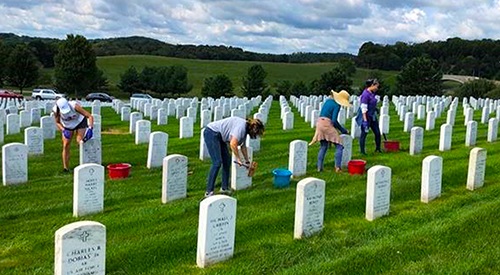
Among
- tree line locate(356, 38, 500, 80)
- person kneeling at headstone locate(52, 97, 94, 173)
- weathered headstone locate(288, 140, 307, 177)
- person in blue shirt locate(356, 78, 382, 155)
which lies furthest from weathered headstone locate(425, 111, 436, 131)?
tree line locate(356, 38, 500, 80)

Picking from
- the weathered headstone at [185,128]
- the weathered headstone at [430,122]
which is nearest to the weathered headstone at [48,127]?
the weathered headstone at [185,128]

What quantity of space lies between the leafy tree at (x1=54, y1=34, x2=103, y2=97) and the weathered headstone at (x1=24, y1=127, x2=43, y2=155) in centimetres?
3660

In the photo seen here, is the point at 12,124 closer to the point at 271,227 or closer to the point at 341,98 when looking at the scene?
the point at 341,98

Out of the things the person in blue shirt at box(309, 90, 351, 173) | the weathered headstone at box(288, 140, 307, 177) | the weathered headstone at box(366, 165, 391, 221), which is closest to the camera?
the weathered headstone at box(366, 165, 391, 221)

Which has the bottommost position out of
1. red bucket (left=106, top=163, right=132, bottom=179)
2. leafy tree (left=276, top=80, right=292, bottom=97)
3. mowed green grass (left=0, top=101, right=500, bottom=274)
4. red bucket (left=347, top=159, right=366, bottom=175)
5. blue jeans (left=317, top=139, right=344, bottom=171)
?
mowed green grass (left=0, top=101, right=500, bottom=274)

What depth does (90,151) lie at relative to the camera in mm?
11062

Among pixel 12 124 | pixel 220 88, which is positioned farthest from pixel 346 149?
pixel 220 88

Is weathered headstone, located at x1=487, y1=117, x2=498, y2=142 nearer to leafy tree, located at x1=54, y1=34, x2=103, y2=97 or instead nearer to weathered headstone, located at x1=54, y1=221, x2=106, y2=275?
weathered headstone, located at x1=54, y1=221, x2=106, y2=275

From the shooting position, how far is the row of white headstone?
4.96m

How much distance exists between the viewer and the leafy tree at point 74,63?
4747cm

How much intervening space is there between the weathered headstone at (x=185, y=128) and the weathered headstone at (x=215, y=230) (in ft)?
33.3

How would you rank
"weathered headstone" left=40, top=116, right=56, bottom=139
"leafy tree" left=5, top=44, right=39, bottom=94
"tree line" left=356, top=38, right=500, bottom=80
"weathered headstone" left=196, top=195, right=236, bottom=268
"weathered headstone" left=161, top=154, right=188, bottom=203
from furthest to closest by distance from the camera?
1. "tree line" left=356, top=38, right=500, bottom=80
2. "leafy tree" left=5, top=44, right=39, bottom=94
3. "weathered headstone" left=40, top=116, right=56, bottom=139
4. "weathered headstone" left=161, top=154, right=188, bottom=203
5. "weathered headstone" left=196, top=195, right=236, bottom=268

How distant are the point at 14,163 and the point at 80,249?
207 inches

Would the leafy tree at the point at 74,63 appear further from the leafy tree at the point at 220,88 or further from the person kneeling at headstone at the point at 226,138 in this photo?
the person kneeling at headstone at the point at 226,138
